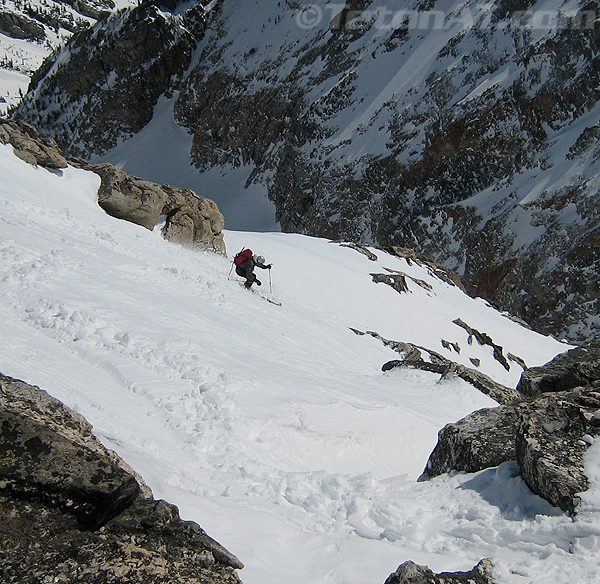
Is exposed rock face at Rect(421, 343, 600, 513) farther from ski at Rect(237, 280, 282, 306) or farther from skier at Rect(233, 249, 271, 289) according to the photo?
skier at Rect(233, 249, 271, 289)

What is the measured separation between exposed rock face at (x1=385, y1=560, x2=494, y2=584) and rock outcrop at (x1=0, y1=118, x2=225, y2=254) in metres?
17.5

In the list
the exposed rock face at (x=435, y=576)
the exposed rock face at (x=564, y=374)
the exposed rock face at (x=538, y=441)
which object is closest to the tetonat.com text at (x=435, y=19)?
the exposed rock face at (x=564, y=374)

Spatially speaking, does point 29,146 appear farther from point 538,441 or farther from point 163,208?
point 538,441

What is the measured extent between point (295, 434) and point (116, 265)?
804cm

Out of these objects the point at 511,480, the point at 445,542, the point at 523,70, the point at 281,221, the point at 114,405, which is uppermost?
the point at 523,70

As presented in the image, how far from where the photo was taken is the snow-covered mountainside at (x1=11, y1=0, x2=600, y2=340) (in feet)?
116

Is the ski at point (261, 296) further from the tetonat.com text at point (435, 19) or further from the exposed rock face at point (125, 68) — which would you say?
the exposed rock face at point (125, 68)

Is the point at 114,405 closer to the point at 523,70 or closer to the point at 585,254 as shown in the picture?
the point at 585,254

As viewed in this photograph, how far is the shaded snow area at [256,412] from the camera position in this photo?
4.14 meters

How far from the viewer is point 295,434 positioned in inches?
276

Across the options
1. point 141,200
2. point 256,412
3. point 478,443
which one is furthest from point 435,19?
point 478,443

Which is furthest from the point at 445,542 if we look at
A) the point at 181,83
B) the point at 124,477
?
the point at 181,83

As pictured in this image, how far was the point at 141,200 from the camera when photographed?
1919 centimetres

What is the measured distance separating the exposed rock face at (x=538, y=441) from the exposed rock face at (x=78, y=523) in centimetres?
289
